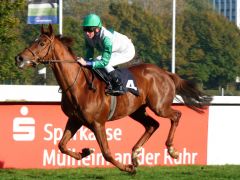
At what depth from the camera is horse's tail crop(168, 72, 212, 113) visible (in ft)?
36.4

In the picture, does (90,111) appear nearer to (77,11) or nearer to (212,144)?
(212,144)

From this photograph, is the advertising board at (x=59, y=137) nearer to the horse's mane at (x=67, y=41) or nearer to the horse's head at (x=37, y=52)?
the horse's mane at (x=67, y=41)

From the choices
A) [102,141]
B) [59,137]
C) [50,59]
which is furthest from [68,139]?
[59,137]

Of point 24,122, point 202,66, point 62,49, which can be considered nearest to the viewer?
point 62,49

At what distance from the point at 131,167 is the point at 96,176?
69cm

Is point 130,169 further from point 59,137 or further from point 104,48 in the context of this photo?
point 59,137

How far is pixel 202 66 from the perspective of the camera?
50812 mm

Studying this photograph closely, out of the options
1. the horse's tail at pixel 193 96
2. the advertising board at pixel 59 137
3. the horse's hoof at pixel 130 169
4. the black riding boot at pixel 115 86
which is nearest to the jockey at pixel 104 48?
the black riding boot at pixel 115 86

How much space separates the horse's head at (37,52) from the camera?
8.65 metres

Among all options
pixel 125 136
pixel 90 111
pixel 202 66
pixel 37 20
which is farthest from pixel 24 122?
pixel 202 66

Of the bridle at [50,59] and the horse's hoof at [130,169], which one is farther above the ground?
the bridle at [50,59]

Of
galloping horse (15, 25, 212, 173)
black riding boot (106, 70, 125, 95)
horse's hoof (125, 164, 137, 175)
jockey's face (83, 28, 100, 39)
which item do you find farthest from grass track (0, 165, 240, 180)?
jockey's face (83, 28, 100, 39)

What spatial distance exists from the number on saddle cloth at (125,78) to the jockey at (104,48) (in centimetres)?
6

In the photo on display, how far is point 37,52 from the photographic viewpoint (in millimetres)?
8844
